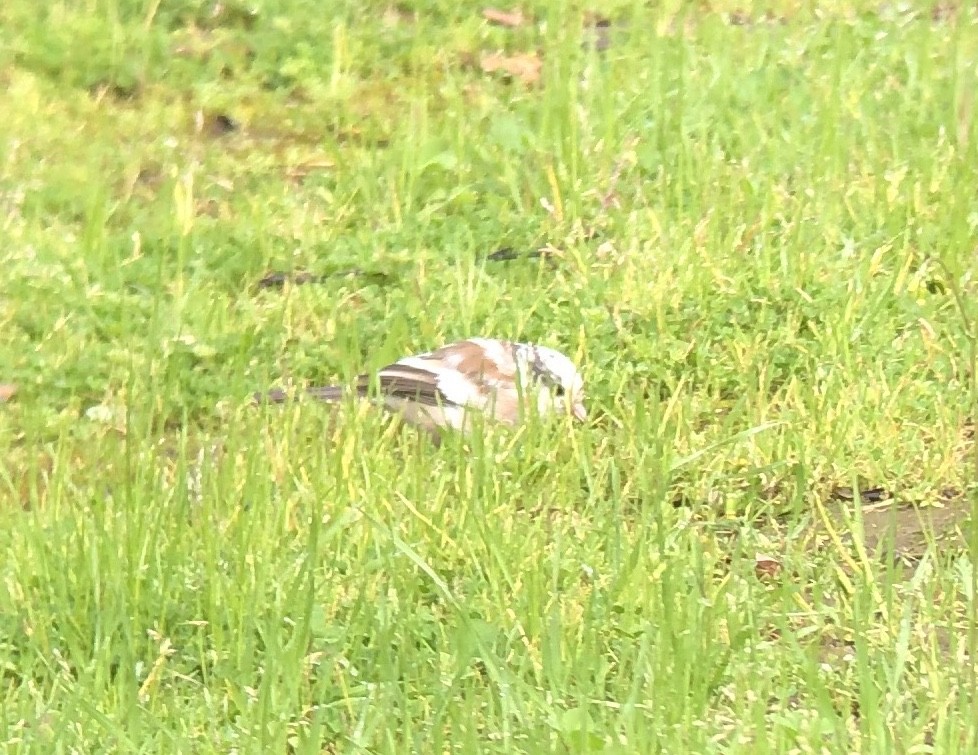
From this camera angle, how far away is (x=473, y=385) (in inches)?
192

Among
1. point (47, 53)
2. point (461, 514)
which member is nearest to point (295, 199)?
point (47, 53)

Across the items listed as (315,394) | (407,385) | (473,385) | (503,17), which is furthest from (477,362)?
(503,17)

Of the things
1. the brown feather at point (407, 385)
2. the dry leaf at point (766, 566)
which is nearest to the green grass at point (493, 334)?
the dry leaf at point (766, 566)

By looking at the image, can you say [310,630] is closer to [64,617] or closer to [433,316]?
[64,617]

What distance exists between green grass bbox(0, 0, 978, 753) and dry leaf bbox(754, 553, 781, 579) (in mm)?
44

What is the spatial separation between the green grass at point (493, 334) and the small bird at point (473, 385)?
12cm

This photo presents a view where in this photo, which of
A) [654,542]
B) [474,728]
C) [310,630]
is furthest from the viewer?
[654,542]

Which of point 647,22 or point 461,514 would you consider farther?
point 647,22

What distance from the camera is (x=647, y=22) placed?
723cm

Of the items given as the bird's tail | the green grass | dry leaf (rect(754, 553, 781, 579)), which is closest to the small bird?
the bird's tail

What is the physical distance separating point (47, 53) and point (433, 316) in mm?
2675

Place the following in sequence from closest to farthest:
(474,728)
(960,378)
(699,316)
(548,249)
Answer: (474,728), (960,378), (699,316), (548,249)

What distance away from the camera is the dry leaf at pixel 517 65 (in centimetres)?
716

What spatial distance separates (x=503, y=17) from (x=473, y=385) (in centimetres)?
326
